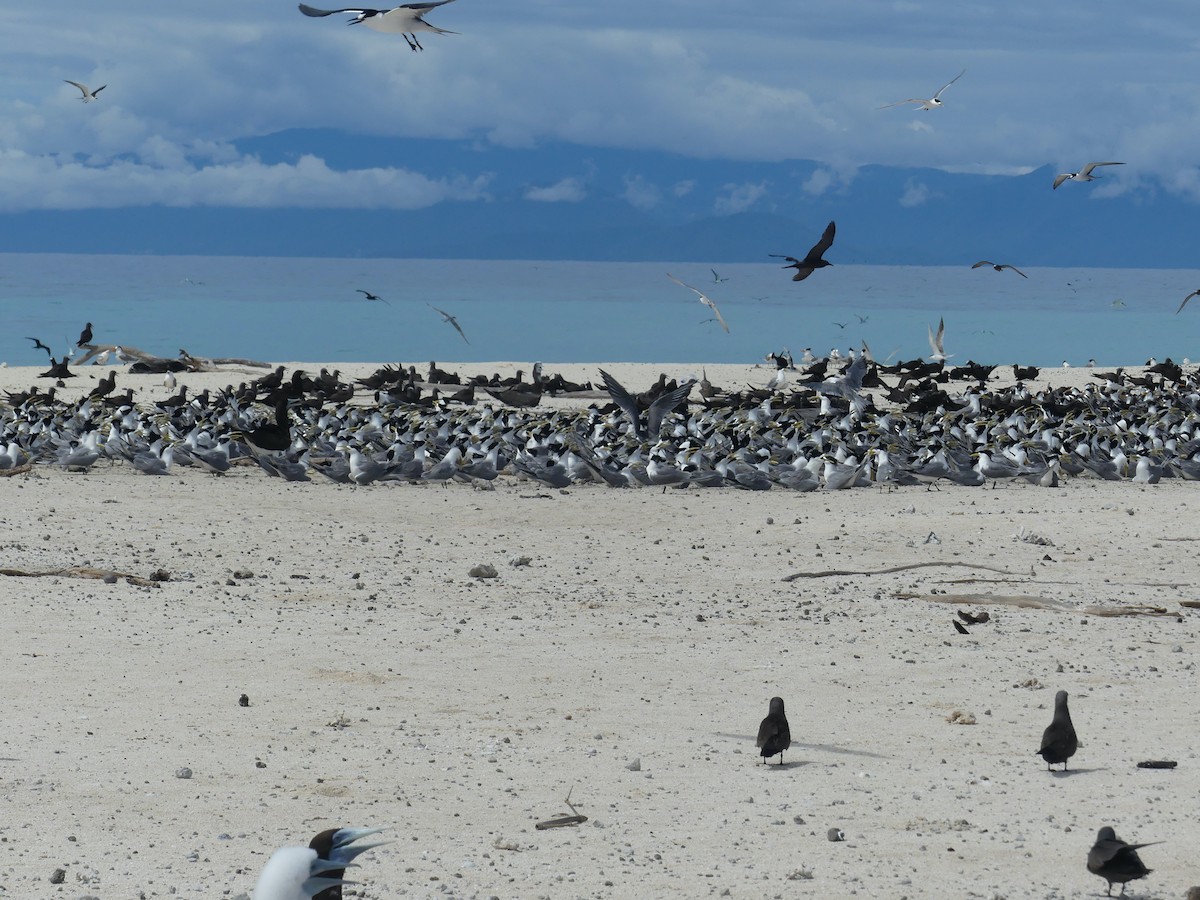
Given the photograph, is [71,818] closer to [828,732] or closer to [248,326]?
[828,732]

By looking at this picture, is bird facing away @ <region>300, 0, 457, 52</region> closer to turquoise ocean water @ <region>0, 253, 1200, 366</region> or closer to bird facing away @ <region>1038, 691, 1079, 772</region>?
bird facing away @ <region>1038, 691, 1079, 772</region>

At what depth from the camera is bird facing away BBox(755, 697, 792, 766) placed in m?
6.05

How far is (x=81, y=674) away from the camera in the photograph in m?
7.26

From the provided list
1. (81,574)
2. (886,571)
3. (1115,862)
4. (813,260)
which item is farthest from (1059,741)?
(813,260)

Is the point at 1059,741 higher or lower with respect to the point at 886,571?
lower

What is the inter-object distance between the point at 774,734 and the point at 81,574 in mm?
5302

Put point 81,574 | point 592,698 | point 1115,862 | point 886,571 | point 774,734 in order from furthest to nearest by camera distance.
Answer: point 886,571
point 81,574
point 592,698
point 774,734
point 1115,862

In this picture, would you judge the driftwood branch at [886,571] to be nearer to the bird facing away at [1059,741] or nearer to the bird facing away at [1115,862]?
the bird facing away at [1059,741]

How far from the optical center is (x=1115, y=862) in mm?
4547

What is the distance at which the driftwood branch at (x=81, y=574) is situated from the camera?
942 cm

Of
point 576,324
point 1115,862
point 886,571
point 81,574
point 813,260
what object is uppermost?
point 576,324

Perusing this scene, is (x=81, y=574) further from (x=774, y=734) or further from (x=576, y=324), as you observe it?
(x=576, y=324)

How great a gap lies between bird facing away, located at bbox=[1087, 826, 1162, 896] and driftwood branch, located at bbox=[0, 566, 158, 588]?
645 cm

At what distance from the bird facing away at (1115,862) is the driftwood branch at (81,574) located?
21.2 feet
